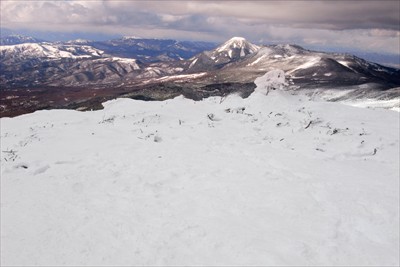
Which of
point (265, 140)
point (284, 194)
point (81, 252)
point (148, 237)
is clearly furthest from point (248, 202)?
point (265, 140)

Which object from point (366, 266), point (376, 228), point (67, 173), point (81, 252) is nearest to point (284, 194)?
point (376, 228)

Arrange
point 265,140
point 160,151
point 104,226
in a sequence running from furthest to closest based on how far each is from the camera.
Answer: point 265,140 < point 160,151 < point 104,226

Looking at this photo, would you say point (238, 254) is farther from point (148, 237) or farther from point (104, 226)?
point (104, 226)

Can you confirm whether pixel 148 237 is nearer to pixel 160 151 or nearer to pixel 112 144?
pixel 160 151


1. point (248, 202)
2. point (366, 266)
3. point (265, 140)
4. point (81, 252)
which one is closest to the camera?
point (366, 266)

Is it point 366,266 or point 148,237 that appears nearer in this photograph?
point 366,266

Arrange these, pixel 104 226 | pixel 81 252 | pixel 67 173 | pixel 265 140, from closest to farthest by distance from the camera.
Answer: pixel 81 252 < pixel 104 226 < pixel 67 173 < pixel 265 140
